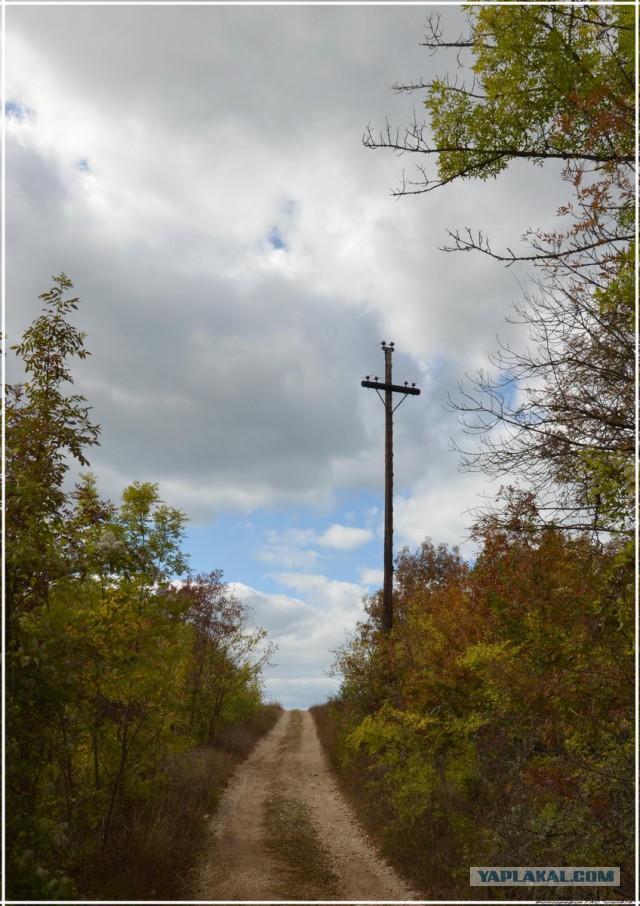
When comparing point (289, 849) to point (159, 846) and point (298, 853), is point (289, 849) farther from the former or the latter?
point (159, 846)

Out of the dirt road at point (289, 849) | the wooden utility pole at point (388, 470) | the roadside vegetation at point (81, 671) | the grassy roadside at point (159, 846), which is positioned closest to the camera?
the roadside vegetation at point (81, 671)

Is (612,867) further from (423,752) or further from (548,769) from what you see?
(423,752)

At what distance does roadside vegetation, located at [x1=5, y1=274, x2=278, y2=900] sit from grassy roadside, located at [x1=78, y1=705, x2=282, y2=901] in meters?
0.02

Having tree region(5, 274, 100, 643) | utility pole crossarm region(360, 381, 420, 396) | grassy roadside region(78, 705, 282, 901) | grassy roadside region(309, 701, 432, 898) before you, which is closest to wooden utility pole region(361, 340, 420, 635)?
utility pole crossarm region(360, 381, 420, 396)

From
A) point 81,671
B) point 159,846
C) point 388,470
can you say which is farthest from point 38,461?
point 388,470

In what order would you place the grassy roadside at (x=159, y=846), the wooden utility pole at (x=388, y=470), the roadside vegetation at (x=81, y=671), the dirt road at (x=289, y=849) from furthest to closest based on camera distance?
the wooden utility pole at (x=388, y=470) < the dirt road at (x=289, y=849) < the grassy roadside at (x=159, y=846) < the roadside vegetation at (x=81, y=671)

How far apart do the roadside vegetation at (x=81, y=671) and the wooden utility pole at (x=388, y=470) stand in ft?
22.2

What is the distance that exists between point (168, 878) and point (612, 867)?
585 cm

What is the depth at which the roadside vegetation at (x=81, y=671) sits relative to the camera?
5887 millimetres

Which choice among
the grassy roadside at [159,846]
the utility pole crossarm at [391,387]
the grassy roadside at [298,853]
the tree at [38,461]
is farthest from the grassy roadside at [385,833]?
the utility pole crossarm at [391,387]

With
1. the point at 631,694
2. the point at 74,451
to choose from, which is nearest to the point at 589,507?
the point at 631,694

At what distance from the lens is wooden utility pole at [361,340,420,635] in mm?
16453

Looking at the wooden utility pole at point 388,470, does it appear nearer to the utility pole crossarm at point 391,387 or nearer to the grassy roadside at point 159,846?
the utility pole crossarm at point 391,387

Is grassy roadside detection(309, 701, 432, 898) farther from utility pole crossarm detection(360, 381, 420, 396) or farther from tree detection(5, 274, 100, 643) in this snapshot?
utility pole crossarm detection(360, 381, 420, 396)
